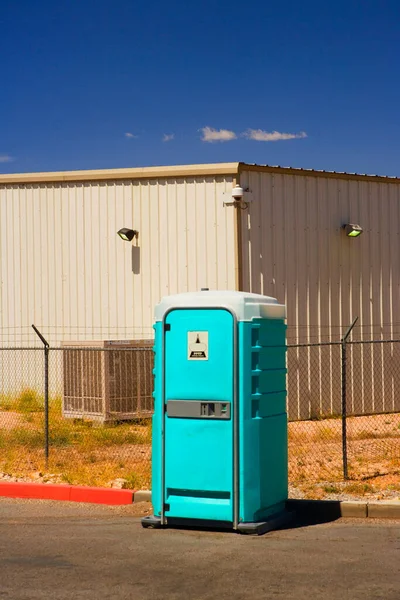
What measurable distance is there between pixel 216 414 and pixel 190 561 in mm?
1639

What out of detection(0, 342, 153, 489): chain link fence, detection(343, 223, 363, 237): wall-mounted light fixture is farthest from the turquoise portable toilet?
detection(343, 223, 363, 237): wall-mounted light fixture

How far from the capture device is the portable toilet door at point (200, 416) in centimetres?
870

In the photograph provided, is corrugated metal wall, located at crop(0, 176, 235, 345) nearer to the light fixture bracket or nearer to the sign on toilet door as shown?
the light fixture bracket

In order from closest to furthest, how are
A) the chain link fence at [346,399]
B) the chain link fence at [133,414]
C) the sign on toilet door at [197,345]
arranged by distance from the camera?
1. the sign on toilet door at [197,345]
2. the chain link fence at [133,414]
3. the chain link fence at [346,399]

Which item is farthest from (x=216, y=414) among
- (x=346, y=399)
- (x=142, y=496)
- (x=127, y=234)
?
(x=127, y=234)

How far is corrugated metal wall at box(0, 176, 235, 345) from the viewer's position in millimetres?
18141

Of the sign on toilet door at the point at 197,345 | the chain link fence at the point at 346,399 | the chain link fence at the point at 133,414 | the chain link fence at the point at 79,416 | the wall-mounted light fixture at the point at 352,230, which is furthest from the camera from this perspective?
the wall-mounted light fixture at the point at 352,230

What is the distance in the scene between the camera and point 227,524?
8.67 metres

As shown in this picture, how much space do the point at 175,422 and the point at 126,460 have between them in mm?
4115

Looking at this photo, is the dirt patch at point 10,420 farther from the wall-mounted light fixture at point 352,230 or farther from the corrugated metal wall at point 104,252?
the wall-mounted light fixture at point 352,230

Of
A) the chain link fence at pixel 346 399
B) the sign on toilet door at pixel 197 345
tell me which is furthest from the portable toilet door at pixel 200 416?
the chain link fence at pixel 346 399

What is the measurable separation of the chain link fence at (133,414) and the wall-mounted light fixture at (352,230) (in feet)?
7.72

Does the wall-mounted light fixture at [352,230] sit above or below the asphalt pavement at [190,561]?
above

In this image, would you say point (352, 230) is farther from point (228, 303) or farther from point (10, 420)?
point (228, 303)
